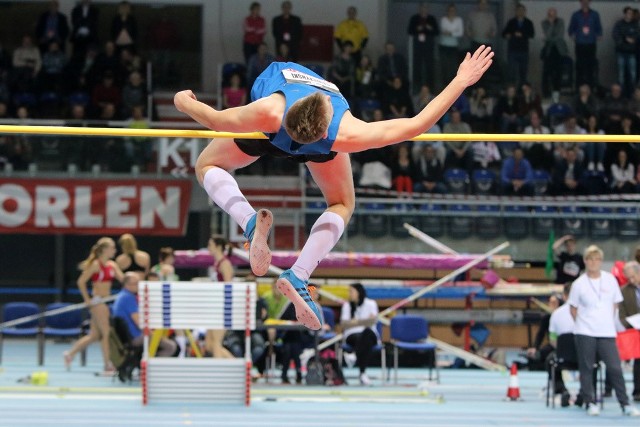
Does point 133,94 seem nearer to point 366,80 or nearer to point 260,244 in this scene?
point 366,80

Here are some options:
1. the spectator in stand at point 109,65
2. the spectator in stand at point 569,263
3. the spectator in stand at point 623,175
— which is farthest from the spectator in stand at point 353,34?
the spectator in stand at point 569,263

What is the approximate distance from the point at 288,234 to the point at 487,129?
4.39m

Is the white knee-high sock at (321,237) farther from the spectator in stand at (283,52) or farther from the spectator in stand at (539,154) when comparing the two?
the spectator in stand at (283,52)

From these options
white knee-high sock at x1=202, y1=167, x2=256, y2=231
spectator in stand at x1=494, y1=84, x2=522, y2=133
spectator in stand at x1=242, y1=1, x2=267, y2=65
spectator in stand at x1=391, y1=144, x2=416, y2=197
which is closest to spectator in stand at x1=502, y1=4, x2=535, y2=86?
spectator in stand at x1=494, y1=84, x2=522, y2=133

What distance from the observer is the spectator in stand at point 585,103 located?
20469 mm

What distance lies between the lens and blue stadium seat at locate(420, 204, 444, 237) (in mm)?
17734

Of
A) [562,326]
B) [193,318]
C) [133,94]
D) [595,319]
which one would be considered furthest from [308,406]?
[133,94]

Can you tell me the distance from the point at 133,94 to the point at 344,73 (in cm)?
343

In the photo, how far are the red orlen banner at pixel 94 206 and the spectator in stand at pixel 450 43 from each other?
18.4ft

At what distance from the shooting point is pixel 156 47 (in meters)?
21.6

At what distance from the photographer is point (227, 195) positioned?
6547mm

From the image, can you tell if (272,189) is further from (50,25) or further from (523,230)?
(50,25)

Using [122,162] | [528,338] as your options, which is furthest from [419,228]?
[122,162]

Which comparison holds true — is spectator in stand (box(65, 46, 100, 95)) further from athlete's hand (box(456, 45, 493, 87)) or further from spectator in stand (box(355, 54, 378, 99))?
athlete's hand (box(456, 45, 493, 87))
